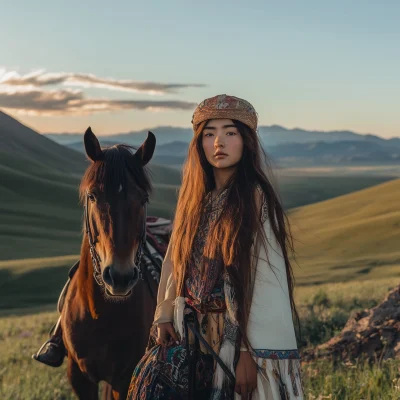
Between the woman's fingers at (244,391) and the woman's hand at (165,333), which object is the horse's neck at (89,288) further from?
the woman's fingers at (244,391)

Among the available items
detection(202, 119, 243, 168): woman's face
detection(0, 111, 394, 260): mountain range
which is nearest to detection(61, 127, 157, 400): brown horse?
detection(0, 111, 394, 260): mountain range

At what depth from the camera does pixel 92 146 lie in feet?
15.4

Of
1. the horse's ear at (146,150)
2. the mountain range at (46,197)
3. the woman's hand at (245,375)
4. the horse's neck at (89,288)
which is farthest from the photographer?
the mountain range at (46,197)

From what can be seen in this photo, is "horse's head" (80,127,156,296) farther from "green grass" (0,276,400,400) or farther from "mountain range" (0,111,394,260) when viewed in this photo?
"green grass" (0,276,400,400)

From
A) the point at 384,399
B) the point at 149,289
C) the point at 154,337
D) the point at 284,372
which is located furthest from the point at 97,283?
the point at 384,399

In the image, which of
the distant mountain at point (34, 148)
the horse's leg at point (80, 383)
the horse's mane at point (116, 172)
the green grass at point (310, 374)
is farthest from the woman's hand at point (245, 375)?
the distant mountain at point (34, 148)

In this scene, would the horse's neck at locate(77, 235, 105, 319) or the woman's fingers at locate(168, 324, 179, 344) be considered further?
the horse's neck at locate(77, 235, 105, 319)

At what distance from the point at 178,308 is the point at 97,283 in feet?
5.16

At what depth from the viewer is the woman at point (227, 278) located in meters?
3.34

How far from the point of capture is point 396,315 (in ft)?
24.3

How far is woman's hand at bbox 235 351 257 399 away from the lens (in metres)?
3.27

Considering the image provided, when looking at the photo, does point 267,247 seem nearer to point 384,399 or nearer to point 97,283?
point 97,283

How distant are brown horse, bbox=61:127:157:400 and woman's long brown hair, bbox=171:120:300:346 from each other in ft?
1.93

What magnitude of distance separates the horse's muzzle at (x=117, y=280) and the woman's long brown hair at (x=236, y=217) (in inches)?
19.7
